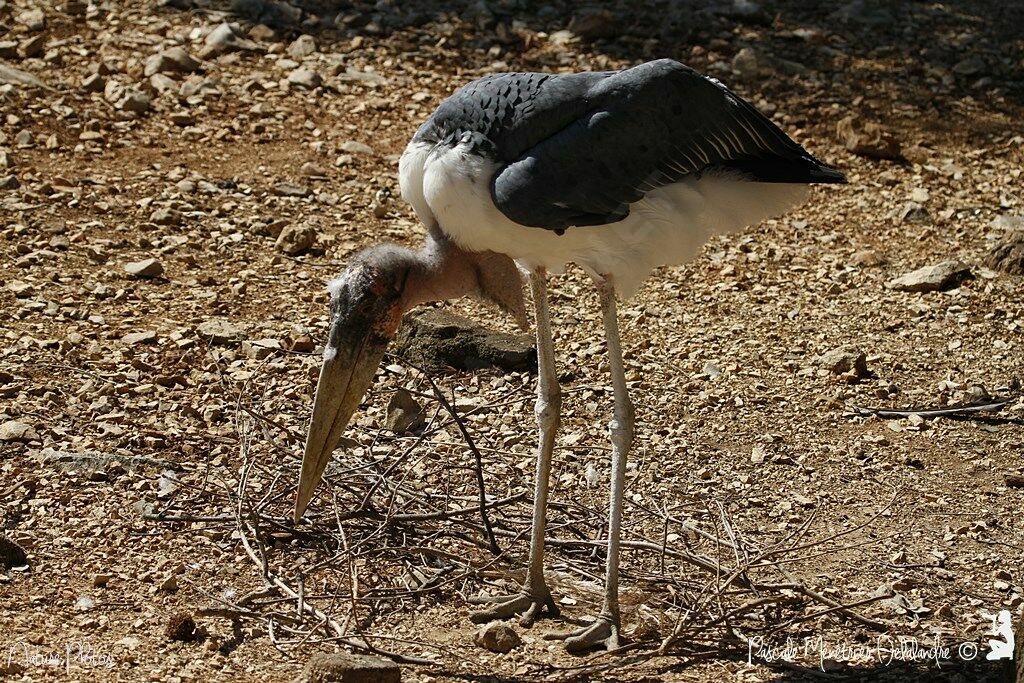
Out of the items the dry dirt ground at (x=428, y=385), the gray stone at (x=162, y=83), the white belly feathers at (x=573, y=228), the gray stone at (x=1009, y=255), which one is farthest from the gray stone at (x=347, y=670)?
the gray stone at (x=162, y=83)

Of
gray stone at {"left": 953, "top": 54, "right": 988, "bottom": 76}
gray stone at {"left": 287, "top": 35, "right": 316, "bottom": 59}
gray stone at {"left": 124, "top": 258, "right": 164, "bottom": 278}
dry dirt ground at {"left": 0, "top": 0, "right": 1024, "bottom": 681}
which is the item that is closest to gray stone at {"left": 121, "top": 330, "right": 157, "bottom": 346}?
dry dirt ground at {"left": 0, "top": 0, "right": 1024, "bottom": 681}

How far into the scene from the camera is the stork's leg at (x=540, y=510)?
13.8ft

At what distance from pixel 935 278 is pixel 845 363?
0.99 metres

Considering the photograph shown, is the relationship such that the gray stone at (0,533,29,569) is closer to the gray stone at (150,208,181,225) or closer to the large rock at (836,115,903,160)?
the gray stone at (150,208,181,225)

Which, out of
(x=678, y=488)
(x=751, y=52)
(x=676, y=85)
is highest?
(x=676, y=85)

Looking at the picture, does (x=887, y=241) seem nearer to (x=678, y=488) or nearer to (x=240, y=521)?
(x=678, y=488)

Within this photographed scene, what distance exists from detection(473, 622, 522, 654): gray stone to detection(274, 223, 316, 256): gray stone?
299 centimetres

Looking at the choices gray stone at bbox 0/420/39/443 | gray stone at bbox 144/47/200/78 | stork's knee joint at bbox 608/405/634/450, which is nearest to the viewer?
stork's knee joint at bbox 608/405/634/450

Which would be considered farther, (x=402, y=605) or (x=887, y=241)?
(x=887, y=241)

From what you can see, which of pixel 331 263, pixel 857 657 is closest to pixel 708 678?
pixel 857 657

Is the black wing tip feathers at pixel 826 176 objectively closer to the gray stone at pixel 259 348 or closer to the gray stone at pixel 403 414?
the gray stone at pixel 403 414

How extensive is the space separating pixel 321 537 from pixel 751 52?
5585mm

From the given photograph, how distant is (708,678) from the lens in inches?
150

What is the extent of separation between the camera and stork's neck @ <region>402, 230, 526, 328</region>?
4.08 m
